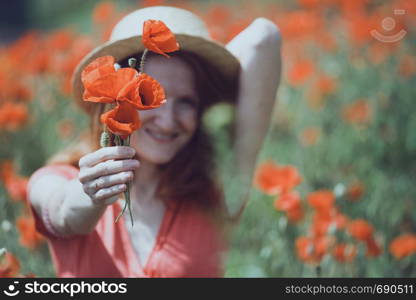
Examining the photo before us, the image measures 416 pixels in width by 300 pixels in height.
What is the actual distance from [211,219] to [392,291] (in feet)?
1.45

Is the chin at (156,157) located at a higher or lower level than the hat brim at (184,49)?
lower

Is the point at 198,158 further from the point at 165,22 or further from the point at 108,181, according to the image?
the point at 108,181

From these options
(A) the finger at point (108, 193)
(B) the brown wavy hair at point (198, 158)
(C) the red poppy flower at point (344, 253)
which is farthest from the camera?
(C) the red poppy flower at point (344, 253)

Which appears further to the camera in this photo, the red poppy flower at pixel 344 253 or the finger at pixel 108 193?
the red poppy flower at pixel 344 253

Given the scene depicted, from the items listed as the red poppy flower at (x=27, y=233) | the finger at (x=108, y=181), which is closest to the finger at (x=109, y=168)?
the finger at (x=108, y=181)

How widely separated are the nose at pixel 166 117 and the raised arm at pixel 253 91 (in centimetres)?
21

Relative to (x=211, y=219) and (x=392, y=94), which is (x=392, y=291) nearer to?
(x=211, y=219)

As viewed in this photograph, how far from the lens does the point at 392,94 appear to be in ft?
8.89

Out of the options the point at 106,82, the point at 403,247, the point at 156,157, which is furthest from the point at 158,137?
the point at 403,247

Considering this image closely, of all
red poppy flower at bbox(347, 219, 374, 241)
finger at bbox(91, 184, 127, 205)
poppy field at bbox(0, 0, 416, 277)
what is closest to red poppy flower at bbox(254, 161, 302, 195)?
poppy field at bbox(0, 0, 416, 277)

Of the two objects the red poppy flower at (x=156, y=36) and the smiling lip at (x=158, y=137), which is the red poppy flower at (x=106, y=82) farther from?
the smiling lip at (x=158, y=137)

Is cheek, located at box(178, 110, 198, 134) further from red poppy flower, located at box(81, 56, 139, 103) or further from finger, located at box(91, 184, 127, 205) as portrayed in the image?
red poppy flower, located at box(81, 56, 139, 103)

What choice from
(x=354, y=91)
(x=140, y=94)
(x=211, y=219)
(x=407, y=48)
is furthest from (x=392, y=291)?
(x=407, y=48)

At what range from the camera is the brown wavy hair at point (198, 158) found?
1.51 m
